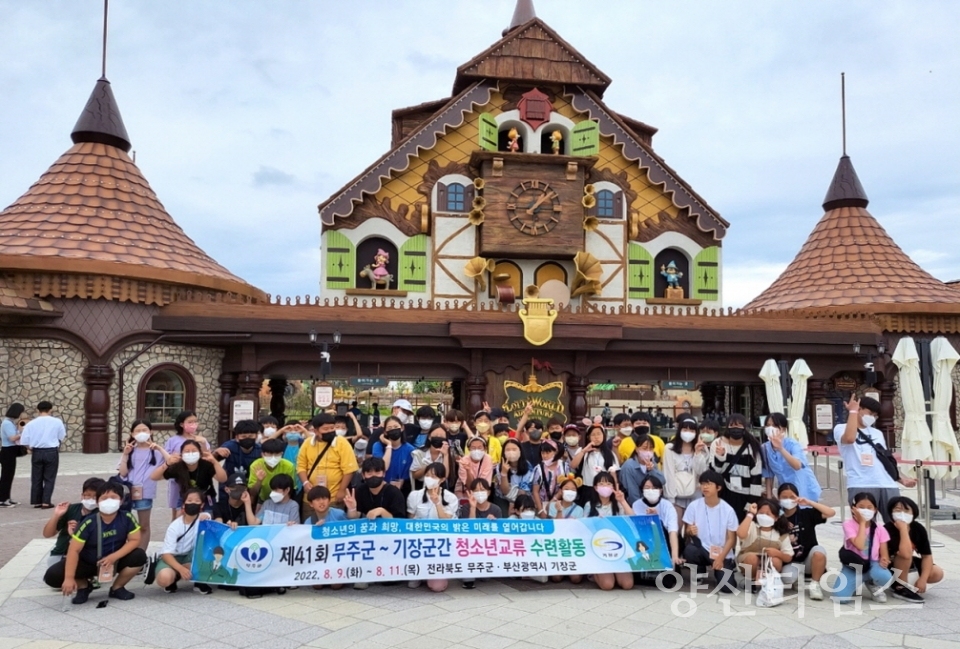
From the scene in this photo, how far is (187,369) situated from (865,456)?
53.0 ft

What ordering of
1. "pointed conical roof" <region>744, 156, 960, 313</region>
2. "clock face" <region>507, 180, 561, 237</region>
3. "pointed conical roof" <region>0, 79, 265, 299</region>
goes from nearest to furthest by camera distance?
1. "pointed conical roof" <region>0, 79, 265, 299</region>
2. "pointed conical roof" <region>744, 156, 960, 313</region>
3. "clock face" <region>507, 180, 561, 237</region>

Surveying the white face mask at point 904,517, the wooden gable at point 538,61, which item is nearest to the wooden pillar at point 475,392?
the wooden gable at point 538,61

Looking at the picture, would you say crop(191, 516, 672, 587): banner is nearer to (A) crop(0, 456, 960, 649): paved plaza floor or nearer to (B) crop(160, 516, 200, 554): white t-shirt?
(B) crop(160, 516, 200, 554): white t-shirt

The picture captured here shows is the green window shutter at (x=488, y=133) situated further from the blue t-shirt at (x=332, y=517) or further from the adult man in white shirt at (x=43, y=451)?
the blue t-shirt at (x=332, y=517)

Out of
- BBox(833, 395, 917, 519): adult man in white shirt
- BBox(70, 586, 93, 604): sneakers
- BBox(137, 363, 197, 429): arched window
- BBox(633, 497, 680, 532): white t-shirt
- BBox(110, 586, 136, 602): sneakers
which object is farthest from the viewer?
BBox(137, 363, 197, 429): arched window

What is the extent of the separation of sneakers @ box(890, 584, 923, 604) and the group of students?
0.03 meters

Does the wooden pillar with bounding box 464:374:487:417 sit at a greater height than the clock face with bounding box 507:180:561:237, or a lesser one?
lesser

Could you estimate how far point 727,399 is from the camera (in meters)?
26.4

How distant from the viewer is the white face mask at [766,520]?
660 cm

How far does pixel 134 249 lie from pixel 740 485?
16459mm

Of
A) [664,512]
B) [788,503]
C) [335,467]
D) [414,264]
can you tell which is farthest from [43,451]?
[414,264]

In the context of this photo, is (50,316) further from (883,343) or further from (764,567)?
(883,343)

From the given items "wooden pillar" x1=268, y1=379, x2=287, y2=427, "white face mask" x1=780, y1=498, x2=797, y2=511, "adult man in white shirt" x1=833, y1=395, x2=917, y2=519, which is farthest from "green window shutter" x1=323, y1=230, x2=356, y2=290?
"white face mask" x1=780, y1=498, x2=797, y2=511

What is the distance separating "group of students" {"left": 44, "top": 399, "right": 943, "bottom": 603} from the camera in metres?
6.58
